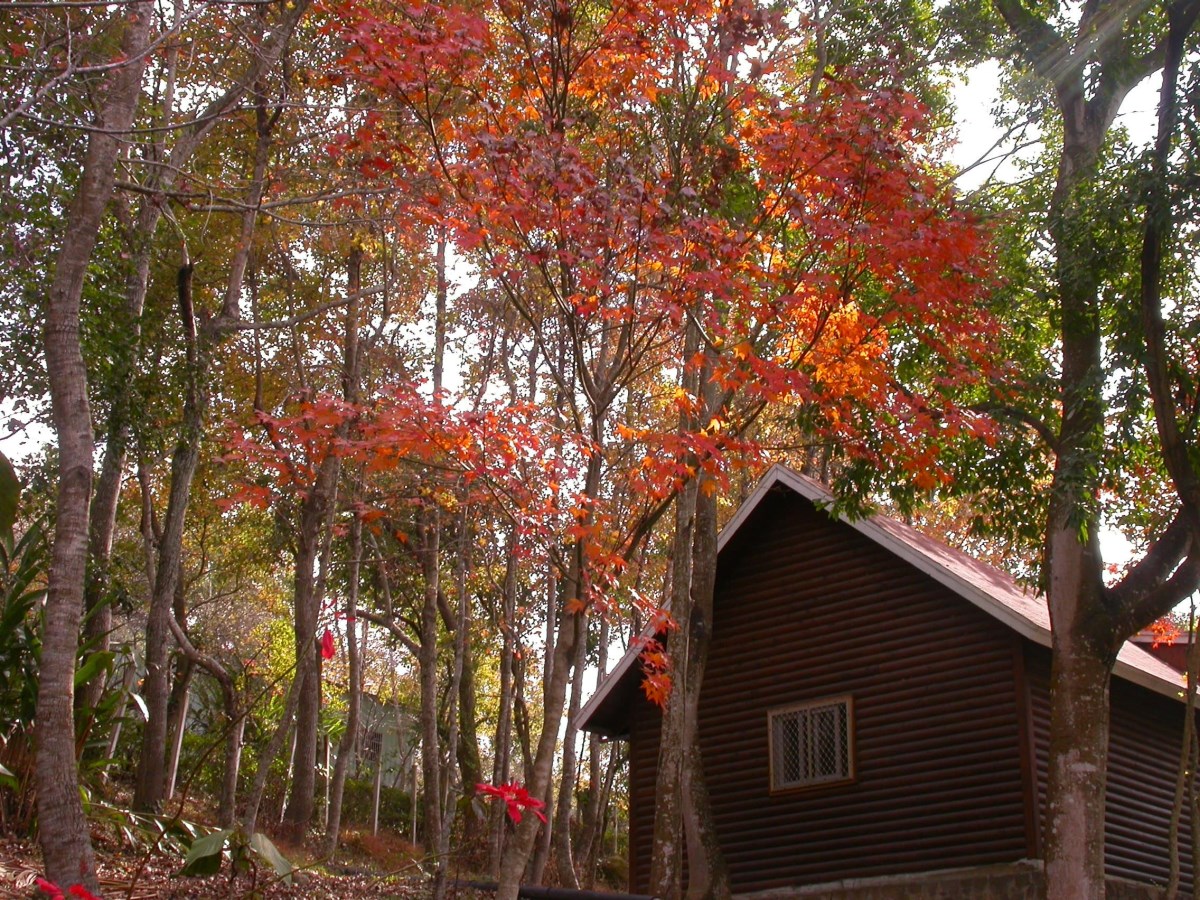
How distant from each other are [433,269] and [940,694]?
10.2 metres

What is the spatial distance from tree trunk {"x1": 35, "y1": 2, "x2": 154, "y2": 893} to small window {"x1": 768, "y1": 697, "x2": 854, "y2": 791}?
10.0 metres

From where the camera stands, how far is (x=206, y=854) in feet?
20.8

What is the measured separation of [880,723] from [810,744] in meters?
1.17

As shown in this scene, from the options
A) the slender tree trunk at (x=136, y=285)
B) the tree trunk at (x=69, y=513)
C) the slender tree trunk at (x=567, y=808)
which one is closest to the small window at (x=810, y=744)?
the slender tree trunk at (x=567, y=808)

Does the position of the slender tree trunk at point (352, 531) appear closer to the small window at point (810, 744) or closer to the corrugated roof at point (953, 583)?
the corrugated roof at point (953, 583)

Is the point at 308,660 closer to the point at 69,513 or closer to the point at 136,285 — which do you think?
the point at 136,285

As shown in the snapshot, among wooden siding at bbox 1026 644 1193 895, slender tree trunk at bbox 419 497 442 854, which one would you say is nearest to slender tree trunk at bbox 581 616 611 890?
slender tree trunk at bbox 419 497 442 854

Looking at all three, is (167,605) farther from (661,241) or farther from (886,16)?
(886,16)

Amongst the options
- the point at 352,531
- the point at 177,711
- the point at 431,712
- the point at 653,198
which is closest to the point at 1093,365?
the point at 653,198

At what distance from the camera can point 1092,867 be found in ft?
32.9

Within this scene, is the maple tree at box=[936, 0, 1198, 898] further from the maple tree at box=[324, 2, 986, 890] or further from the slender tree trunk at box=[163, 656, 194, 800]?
the slender tree trunk at box=[163, 656, 194, 800]

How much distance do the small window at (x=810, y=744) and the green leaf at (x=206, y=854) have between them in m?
9.73

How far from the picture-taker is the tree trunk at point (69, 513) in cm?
644

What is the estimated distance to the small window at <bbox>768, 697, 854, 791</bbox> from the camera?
49.1ft
